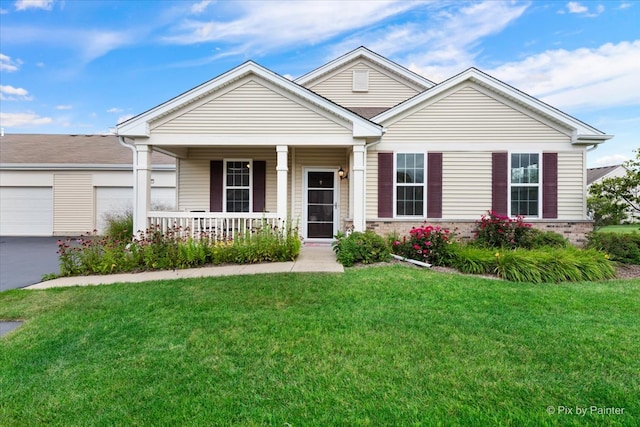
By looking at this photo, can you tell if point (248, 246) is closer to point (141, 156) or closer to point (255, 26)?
point (141, 156)

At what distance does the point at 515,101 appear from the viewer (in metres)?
9.82

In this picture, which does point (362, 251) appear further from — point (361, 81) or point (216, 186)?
point (361, 81)

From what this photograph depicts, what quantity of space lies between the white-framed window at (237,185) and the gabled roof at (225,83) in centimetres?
284

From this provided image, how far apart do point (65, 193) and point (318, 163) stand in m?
12.1

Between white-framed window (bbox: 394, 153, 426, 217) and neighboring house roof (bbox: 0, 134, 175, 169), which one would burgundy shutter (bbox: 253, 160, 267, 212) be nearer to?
white-framed window (bbox: 394, 153, 426, 217)

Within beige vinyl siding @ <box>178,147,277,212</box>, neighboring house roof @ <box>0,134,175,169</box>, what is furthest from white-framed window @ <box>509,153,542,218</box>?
neighboring house roof @ <box>0,134,175,169</box>

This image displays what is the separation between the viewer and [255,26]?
45.8 feet

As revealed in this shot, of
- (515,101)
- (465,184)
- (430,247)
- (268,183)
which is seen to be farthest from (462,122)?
(268,183)

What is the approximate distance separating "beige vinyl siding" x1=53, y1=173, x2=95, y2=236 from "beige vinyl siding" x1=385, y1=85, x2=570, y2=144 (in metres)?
13.7

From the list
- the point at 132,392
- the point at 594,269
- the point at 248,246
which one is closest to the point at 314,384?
the point at 132,392

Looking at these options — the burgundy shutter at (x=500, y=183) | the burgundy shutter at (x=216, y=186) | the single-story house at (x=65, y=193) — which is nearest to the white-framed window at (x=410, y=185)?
the burgundy shutter at (x=500, y=183)

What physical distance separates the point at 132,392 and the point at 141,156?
7576 millimetres

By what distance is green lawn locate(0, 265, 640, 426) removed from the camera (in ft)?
8.42

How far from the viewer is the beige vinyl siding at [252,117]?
356 inches
